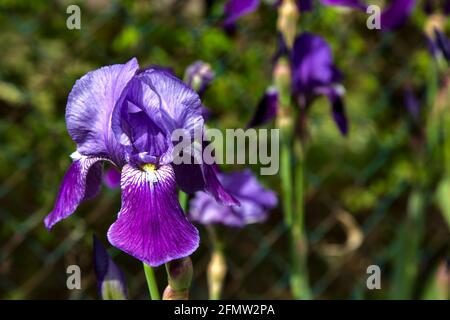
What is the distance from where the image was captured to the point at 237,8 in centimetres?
108

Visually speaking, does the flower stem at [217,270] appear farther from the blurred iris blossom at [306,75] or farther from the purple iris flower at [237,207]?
the blurred iris blossom at [306,75]

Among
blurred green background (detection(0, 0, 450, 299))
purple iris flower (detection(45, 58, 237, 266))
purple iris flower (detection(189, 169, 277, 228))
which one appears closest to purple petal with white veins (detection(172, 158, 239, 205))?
purple iris flower (detection(45, 58, 237, 266))

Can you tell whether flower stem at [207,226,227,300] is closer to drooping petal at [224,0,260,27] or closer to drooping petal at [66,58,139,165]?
drooping petal at [224,0,260,27]

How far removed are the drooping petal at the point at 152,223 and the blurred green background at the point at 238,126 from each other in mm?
712

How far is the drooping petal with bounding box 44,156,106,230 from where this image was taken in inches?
26.5

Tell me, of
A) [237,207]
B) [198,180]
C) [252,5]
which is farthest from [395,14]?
[198,180]

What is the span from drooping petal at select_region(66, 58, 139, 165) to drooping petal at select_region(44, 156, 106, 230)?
0.02 metres

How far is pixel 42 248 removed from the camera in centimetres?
158

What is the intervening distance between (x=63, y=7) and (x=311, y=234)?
0.82 meters

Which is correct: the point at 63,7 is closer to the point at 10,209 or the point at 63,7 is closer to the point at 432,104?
the point at 10,209

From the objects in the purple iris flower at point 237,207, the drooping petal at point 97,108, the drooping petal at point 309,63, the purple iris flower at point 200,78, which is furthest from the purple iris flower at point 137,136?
the drooping petal at point 309,63

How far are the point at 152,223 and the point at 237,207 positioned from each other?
462 mm

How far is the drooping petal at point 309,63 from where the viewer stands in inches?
44.0
